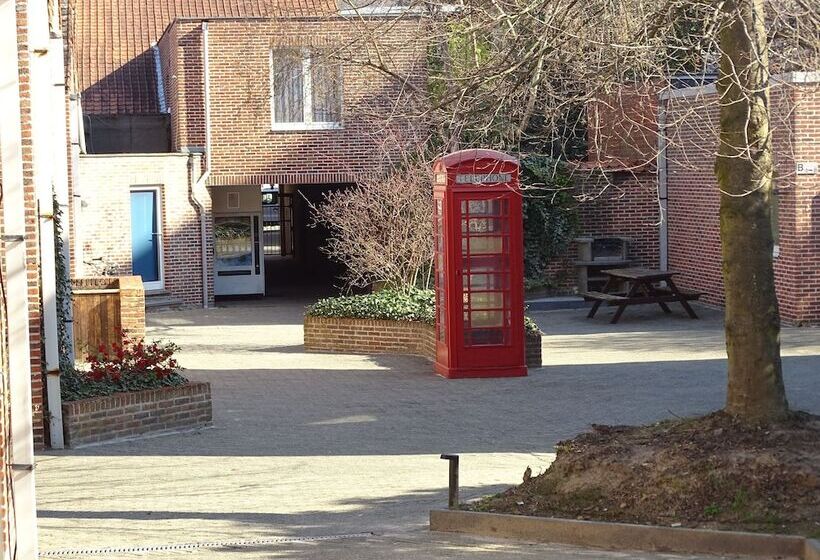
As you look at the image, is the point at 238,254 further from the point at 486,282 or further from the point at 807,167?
the point at 486,282

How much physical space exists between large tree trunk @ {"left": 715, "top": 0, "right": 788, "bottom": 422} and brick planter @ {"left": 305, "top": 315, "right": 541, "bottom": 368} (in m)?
10.1

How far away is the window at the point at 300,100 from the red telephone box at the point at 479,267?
11.9 meters

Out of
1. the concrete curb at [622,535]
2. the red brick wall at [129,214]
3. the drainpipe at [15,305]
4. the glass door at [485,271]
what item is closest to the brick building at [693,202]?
the glass door at [485,271]

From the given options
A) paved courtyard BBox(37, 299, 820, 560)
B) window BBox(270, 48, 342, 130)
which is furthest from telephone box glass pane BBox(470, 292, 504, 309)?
window BBox(270, 48, 342, 130)

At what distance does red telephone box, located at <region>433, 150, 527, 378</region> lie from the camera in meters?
16.8

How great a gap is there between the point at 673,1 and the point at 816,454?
3355 mm

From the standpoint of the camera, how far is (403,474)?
36.9ft

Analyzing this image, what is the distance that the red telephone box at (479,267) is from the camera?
16.8 m

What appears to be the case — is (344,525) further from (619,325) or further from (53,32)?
(619,325)

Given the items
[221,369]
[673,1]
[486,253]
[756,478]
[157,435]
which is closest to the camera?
[756,478]

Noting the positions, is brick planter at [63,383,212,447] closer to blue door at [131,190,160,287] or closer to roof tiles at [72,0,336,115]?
blue door at [131,190,160,287]

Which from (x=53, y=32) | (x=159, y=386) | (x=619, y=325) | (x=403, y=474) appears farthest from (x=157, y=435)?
(x=619, y=325)

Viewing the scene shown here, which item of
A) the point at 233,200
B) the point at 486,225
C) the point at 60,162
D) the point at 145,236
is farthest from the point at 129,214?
the point at 486,225

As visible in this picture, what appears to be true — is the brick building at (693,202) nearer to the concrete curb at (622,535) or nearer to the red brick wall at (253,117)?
the red brick wall at (253,117)
